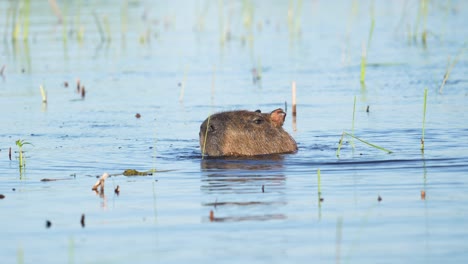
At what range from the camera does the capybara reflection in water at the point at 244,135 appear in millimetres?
10836

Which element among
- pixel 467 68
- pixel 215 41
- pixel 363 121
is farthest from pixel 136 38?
pixel 363 121

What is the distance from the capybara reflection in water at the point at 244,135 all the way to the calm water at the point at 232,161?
0.88ft

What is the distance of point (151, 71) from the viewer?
18.6 metres

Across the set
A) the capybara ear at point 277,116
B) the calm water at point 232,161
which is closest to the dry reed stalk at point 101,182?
the calm water at point 232,161

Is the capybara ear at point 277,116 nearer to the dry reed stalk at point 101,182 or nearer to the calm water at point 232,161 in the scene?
the calm water at point 232,161

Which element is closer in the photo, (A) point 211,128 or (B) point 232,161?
(B) point 232,161

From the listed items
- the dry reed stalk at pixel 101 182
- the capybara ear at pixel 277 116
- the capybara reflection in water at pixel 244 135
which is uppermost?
the capybara ear at pixel 277 116

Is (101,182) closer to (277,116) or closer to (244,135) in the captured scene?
(244,135)

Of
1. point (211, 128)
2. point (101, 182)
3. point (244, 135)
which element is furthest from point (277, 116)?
point (101, 182)

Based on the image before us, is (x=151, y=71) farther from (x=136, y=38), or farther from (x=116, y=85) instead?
(x=136, y=38)

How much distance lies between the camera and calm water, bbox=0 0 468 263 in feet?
22.4

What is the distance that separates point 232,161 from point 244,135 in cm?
44

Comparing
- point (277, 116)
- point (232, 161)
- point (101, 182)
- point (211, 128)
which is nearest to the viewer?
point (101, 182)

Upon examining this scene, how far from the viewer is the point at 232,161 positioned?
10.6 m
